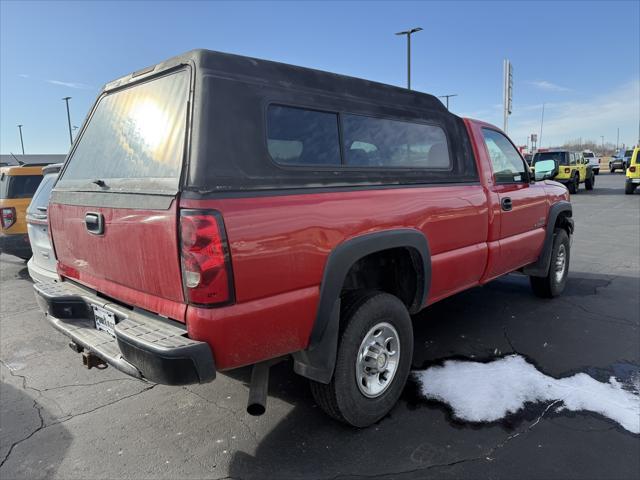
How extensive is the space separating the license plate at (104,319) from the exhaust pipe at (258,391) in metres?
0.86

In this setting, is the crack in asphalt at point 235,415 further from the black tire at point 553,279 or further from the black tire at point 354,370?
the black tire at point 553,279

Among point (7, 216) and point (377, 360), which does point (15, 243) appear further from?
point (377, 360)

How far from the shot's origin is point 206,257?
2.09 metres

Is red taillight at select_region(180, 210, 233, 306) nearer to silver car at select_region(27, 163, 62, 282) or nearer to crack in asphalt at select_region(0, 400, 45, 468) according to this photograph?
crack in asphalt at select_region(0, 400, 45, 468)

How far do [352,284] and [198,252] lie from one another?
1371 millimetres

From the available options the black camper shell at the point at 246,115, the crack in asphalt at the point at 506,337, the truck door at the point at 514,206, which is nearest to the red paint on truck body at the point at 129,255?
the black camper shell at the point at 246,115

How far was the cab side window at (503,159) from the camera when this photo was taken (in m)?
4.29

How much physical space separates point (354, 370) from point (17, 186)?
664 cm

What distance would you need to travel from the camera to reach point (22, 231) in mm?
6867

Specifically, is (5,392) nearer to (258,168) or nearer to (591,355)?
(258,168)

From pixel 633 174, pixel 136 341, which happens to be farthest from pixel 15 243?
pixel 633 174

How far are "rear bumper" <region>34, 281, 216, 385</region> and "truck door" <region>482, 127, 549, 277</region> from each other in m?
2.90

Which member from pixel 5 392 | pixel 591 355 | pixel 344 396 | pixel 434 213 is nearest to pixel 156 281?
pixel 344 396

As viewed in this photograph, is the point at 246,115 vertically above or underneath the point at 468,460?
above
